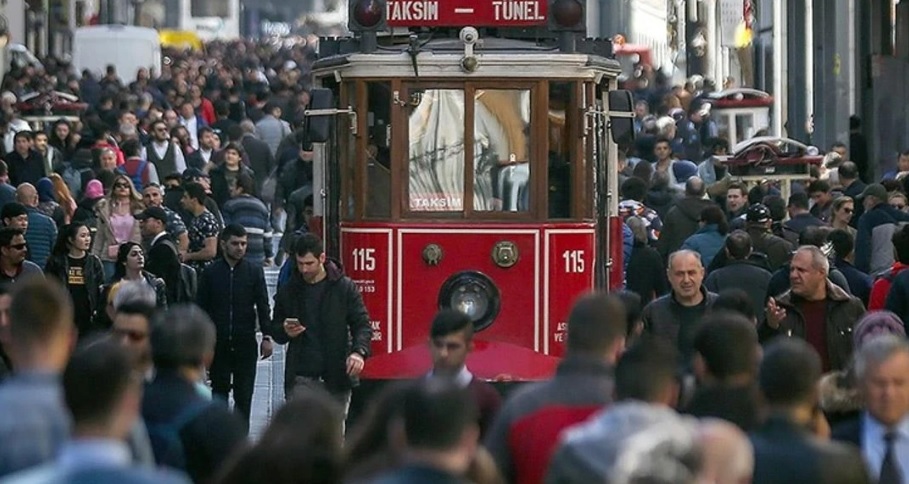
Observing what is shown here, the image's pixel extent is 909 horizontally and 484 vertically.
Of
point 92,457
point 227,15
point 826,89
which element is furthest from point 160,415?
point 227,15

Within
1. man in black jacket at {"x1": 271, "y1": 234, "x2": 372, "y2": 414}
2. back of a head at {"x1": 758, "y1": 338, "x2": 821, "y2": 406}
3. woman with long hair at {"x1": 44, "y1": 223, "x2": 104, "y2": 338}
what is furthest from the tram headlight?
back of a head at {"x1": 758, "y1": 338, "x2": 821, "y2": 406}

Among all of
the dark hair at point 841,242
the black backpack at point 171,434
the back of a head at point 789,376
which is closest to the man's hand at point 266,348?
the dark hair at point 841,242

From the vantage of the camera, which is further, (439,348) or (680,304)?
(680,304)

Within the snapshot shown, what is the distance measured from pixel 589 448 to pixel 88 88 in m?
36.1

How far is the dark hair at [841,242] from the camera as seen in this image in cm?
1555

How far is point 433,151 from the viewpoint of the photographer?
15.4 meters

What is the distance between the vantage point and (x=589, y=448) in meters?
6.34

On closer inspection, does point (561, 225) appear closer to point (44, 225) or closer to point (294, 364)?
point (294, 364)

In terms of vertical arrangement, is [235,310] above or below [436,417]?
above

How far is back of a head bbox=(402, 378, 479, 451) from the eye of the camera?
6.20m

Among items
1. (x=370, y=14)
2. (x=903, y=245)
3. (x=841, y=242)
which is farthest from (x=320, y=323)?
(x=841, y=242)

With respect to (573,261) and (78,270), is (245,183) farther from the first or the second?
(573,261)

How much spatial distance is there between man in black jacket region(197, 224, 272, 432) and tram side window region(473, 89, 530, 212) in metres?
1.43

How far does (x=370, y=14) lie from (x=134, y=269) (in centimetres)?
208
